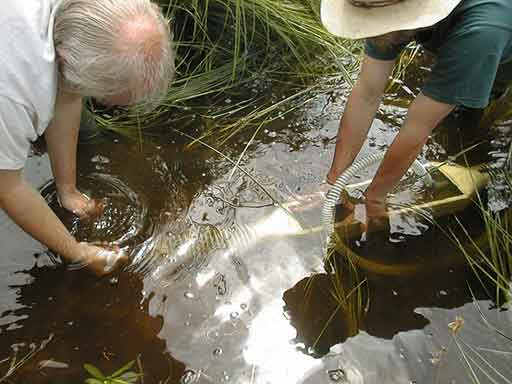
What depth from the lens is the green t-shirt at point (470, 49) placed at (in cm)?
161

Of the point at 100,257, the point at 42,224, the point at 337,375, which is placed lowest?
the point at 337,375

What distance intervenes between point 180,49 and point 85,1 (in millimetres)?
1431

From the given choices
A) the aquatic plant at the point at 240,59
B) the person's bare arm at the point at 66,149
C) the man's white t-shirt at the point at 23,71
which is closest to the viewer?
the man's white t-shirt at the point at 23,71

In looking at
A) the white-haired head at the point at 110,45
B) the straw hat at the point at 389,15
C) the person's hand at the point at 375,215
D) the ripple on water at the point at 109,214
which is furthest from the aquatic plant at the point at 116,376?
the straw hat at the point at 389,15

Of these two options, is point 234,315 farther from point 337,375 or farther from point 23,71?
point 23,71

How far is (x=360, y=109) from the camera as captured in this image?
2158 mm

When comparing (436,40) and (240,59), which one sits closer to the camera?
(436,40)

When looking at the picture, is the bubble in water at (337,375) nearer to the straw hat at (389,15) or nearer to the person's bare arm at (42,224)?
the person's bare arm at (42,224)

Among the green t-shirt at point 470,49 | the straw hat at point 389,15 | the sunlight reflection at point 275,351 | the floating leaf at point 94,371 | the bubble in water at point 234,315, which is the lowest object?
the sunlight reflection at point 275,351

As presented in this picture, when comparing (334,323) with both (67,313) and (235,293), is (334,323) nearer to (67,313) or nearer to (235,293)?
(235,293)

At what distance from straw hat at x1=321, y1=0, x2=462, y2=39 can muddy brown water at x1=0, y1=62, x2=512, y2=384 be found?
3.04ft

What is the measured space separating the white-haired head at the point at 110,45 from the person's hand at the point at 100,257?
2.33 feet

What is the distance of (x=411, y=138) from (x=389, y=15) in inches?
19.9

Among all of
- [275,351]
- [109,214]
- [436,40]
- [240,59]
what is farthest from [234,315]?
[240,59]
